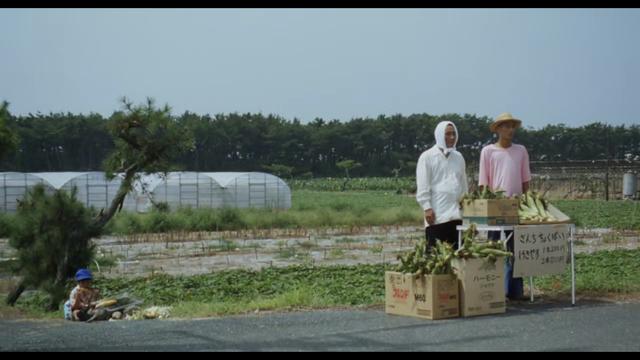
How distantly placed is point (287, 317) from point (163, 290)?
5.65m

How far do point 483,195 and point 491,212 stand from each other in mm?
220

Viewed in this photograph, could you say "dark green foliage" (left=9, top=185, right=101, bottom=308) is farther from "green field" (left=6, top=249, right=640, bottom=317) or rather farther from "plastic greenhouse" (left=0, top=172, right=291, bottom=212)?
"plastic greenhouse" (left=0, top=172, right=291, bottom=212)

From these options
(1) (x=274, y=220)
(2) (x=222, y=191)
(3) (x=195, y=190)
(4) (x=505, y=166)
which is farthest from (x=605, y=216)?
(4) (x=505, y=166)

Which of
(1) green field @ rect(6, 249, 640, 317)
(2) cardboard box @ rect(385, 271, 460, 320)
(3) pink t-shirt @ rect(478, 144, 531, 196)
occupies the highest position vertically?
(3) pink t-shirt @ rect(478, 144, 531, 196)

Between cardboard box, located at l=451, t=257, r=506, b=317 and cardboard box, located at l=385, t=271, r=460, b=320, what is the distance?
0.28 ft

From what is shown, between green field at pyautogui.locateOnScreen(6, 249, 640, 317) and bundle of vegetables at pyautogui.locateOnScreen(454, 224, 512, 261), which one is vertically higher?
bundle of vegetables at pyautogui.locateOnScreen(454, 224, 512, 261)

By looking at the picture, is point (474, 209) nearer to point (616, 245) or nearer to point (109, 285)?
point (109, 285)

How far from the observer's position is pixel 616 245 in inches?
807

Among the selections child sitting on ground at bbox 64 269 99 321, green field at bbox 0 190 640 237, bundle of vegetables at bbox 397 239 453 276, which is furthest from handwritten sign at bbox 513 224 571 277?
green field at bbox 0 190 640 237

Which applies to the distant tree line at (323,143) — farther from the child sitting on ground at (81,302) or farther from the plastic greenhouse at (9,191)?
the child sitting on ground at (81,302)

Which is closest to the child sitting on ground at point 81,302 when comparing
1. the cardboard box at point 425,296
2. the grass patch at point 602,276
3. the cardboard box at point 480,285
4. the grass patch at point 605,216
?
the cardboard box at point 425,296

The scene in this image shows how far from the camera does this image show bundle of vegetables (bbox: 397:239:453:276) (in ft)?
24.4
